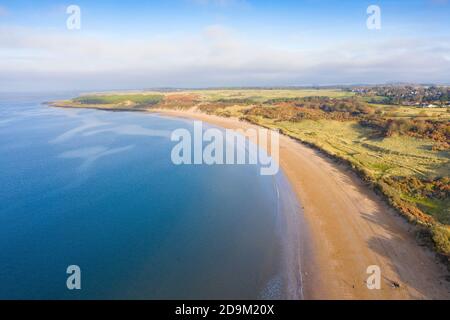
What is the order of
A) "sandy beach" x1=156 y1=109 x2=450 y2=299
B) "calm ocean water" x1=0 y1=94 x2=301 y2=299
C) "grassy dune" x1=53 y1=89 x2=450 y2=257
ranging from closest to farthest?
"sandy beach" x1=156 y1=109 x2=450 y2=299
"calm ocean water" x1=0 y1=94 x2=301 y2=299
"grassy dune" x1=53 y1=89 x2=450 y2=257

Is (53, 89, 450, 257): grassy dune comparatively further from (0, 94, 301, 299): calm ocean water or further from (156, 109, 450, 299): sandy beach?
(0, 94, 301, 299): calm ocean water

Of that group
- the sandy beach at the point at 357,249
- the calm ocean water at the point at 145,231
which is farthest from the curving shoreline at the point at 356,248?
the calm ocean water at the point at 145,231

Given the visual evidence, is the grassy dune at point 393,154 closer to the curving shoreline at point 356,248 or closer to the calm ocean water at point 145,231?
the curving shoreline at point 356,248

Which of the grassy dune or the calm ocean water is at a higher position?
the grassy dune

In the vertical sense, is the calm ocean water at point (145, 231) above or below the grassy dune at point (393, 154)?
below

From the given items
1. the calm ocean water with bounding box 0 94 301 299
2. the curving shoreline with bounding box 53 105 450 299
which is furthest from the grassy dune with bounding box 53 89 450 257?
the calm ocean water with bounding box 0 94 301 299
